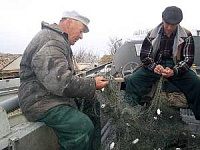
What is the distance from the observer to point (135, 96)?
4.56 meters

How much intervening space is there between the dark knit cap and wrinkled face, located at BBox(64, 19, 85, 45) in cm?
168

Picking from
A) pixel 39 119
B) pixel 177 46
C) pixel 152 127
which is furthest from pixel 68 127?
pixel 177 46

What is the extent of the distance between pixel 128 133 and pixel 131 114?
0.95 ft

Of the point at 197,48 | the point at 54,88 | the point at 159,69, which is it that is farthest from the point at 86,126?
the point at 197,48

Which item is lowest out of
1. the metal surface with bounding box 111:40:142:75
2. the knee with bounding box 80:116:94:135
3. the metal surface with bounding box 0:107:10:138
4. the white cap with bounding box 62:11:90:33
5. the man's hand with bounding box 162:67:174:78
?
the knee with bounding box 80:116:94:135

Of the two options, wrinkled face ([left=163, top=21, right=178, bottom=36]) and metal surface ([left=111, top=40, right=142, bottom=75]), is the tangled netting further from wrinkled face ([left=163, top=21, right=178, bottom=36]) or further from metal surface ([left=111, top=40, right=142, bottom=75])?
metal surface ([left=111, top=40, right=142, bottom=75])

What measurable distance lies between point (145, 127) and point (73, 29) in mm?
1854

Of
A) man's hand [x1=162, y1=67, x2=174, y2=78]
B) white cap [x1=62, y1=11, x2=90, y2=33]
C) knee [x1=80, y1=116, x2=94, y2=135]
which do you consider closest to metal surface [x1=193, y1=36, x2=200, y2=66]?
man's hand [x1=162, y1=67, x2=174, y2=78]

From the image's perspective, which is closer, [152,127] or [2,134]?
[2,134]

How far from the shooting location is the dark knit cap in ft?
14.2

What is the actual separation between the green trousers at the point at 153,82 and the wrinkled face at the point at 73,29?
5.43 feet

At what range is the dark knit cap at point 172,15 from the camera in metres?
4.32

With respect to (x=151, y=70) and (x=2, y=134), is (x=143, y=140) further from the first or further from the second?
(x=2, y=134)

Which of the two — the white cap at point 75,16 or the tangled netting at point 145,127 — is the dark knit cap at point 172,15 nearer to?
the tangled netting at point 145,127
